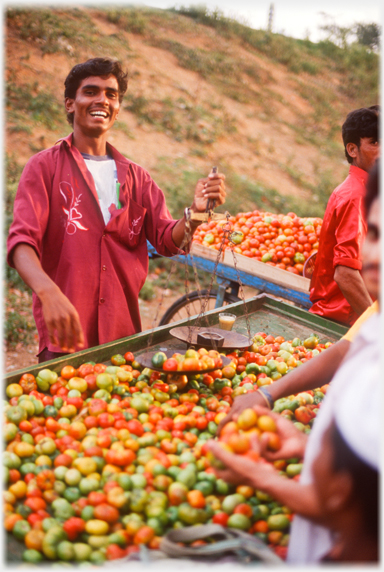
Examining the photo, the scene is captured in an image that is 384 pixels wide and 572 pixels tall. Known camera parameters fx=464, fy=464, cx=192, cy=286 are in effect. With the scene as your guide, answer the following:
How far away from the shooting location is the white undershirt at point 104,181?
2965 millimetres

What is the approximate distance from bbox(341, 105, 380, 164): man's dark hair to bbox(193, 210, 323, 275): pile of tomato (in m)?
1.54

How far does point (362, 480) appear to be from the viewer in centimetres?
119

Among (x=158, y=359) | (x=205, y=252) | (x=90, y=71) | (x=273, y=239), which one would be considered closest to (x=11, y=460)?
(x=158, y=359)

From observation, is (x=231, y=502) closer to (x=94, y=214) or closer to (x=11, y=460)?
(x=11, y=460)

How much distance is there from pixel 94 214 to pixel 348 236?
1777 mm

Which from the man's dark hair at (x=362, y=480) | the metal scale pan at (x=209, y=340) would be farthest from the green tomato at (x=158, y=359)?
the man's dark hair at (x=362, y=480)

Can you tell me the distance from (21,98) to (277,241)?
347 inches

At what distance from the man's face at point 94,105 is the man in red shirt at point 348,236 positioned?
1741mm

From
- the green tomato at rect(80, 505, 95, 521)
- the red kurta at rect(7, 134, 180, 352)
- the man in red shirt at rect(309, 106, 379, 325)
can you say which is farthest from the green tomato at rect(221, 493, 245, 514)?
the man in red shirt at rect(309, 106, 379, 325)

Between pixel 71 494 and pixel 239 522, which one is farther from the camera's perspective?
pixel 71 494

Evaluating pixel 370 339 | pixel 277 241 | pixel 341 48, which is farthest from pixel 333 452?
pixel 341 48

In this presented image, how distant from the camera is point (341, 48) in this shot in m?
22.0

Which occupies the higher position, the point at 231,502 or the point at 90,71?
the point at 90,71

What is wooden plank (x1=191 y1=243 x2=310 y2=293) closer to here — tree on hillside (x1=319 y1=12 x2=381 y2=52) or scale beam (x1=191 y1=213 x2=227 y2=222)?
scale beam (x1=191 y1=213 x2=227 y2=222)
